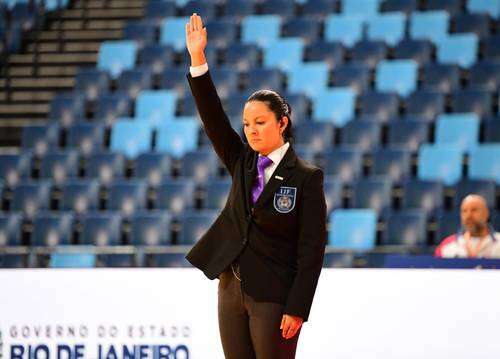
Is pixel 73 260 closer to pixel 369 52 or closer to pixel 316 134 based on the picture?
pixel 316 134

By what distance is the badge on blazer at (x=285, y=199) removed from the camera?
2.68 m

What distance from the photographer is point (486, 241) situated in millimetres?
5656

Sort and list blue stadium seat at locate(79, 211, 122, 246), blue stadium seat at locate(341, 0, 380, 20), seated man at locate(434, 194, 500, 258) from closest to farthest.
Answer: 1. seated man at locate(434, 194, 500, 258)
2. blue stadium seat at locate(79, 211, 122, 246)
3. blue stadium seat at locate(341, 0, 380, 20)

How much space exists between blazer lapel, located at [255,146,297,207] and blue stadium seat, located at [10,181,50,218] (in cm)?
619

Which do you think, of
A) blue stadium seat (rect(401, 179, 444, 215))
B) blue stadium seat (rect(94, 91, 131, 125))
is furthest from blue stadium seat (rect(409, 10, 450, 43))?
blue stadium seat (rect(94, 91, 131, 125))

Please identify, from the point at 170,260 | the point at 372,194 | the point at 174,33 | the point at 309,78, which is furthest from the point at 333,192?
the point at 174,33

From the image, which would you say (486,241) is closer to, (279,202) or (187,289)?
(187,289)

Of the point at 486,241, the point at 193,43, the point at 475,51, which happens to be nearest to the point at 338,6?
the point at 475,51

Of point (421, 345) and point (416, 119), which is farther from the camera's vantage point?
point (416, 119)

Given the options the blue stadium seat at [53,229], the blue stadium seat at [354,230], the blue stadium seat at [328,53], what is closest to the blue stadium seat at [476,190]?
the blue stadium seat at [354,230]

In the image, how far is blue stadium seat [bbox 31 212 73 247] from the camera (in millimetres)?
8211

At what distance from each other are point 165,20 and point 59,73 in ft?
4.36

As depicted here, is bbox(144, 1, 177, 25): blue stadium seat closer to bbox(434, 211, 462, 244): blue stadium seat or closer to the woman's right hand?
bbox(434, 211, 462, 244): blue stadium seat

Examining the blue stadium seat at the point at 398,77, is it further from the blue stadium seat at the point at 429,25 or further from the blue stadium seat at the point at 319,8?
the blue stadium seat at the point at 319,8
